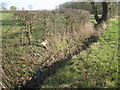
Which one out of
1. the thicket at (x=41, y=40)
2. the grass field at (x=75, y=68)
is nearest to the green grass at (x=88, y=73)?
the grass field at (x=75, y=68)

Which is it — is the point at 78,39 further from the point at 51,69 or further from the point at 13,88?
the point at 13,88

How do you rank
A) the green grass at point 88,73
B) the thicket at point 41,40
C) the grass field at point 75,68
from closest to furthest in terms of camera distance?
the green grass at point 88,73, the grass field at point 75,68, the thicket at point 41,40

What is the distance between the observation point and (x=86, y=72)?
524cm

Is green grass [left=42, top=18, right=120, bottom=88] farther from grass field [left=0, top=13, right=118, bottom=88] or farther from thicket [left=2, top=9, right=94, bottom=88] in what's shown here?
thicket [left=2, top=9, right=94, bottom=88]

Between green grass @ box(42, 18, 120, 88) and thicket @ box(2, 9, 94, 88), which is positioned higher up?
thicket @ box(2, 9, 94, 88)

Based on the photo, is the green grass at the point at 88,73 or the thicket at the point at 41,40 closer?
the green grass at the point at 88,73

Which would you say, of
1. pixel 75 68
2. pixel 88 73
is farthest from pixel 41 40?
pixel 88 73

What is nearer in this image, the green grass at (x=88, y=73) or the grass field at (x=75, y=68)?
Result: the green grass at (x=88, y=73)

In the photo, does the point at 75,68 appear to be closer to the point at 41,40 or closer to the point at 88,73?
the point at 88,73

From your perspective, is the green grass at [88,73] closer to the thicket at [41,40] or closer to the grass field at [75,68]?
the grass field at [75,68]

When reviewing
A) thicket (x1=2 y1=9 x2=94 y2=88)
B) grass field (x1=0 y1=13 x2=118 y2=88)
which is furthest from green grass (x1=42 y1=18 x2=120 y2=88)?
thicket (x1=2 y1=9 x2=94 y2=88)

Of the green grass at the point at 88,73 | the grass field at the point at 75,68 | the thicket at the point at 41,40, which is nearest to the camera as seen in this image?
the green grass at the point at 88,73

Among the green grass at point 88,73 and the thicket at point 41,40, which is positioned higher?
the thicket at point 41,40

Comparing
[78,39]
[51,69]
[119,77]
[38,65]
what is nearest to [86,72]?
[119,77]
